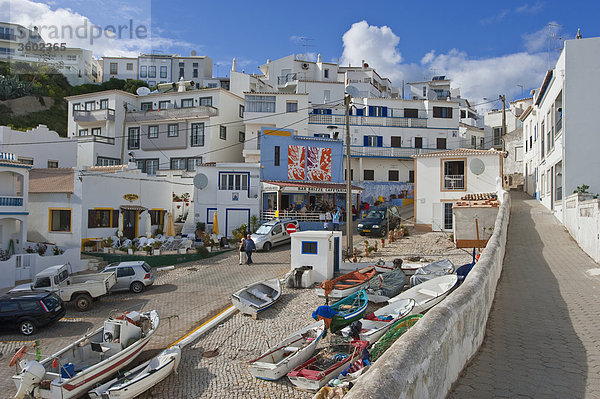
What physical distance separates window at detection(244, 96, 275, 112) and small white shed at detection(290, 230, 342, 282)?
2609cm

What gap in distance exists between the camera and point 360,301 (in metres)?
15.6

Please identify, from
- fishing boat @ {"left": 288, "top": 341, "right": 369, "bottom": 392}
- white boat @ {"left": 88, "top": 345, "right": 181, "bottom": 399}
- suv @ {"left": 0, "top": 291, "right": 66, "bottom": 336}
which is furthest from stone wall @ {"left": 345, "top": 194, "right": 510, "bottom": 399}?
suv @ {"left": 0, "top": 291, "right": 66, "bottom": 336}

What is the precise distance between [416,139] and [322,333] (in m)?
39.3

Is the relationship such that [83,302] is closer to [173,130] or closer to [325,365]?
[325,365]

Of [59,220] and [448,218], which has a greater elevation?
[448,218]

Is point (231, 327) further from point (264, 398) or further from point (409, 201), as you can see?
point (409, 201)

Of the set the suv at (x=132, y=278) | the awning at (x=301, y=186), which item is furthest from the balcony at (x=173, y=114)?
the suv at (x=132, y=278)

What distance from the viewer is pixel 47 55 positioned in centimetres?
6994

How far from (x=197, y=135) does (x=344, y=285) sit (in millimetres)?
30345

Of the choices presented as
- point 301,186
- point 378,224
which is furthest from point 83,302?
point 378,224

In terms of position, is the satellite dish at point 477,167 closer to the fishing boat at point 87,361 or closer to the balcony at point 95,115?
the fishing boat at point 87,361

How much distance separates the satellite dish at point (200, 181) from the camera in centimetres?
3253

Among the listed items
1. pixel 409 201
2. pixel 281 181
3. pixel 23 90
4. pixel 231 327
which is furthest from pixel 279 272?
pixel 23 90

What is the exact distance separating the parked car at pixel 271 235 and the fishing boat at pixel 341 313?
40.8ft
